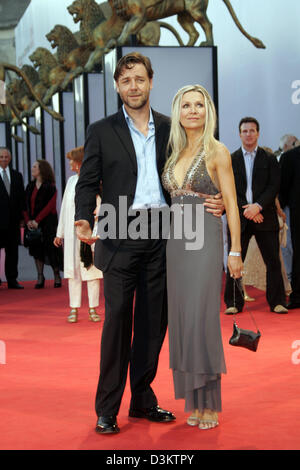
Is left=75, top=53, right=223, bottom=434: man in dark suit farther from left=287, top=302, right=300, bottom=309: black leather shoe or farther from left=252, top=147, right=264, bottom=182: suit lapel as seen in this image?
left=287, top=302, right=300, bottom=309: black leather shoe

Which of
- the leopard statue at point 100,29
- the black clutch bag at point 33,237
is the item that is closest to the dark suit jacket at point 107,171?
the black clutch bag at point 33,237

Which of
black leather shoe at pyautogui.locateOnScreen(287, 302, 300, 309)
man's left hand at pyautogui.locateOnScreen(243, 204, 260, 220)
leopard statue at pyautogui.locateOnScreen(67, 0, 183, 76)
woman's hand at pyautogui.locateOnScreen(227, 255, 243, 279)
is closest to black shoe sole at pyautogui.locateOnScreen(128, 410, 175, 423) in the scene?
woman's hand at pyautogui.locateOnScreen(227, 255, 243, 279)

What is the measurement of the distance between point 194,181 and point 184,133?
0.24 m

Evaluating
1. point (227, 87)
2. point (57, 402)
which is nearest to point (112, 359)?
point (57, 402)

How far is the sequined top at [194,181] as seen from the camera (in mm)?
3455

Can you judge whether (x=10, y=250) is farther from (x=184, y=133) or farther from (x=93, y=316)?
(x=184, y=133)

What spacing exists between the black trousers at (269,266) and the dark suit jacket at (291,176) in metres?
0.56

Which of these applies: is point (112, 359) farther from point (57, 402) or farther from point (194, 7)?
point (194, 7)

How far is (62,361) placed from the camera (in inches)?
196

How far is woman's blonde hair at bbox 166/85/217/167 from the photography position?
3.45 metres

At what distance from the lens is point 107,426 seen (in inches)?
135

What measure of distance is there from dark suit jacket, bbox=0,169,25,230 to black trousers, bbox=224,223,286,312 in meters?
3.29

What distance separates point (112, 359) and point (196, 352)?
368 millimetres

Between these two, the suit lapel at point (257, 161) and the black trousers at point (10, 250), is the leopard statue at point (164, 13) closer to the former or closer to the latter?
the black trousers at point (10, 250)
